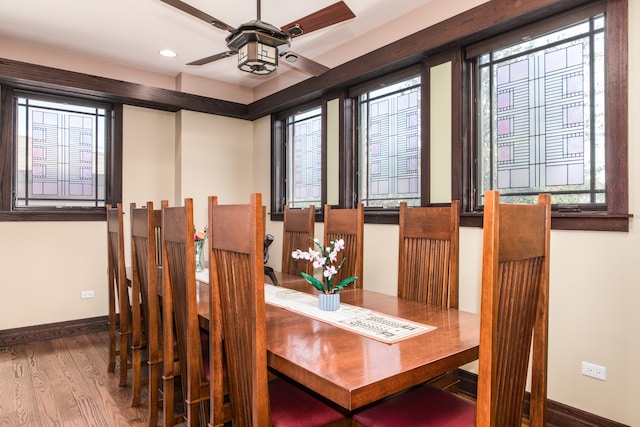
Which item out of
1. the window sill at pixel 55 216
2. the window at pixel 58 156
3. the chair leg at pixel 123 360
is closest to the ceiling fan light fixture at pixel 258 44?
the chair leg at pixel 123 360

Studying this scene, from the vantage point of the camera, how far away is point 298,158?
15.1ft

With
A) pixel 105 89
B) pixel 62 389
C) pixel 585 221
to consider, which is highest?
pixel 105 89

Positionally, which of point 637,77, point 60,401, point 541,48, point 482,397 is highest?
point 541,48

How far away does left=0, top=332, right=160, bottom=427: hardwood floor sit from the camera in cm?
233

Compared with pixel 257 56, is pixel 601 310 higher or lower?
lower

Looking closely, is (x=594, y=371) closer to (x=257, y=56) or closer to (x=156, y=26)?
(x=257, y=56)

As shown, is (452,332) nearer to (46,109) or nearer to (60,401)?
(60,401)

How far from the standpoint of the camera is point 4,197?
3629 mm

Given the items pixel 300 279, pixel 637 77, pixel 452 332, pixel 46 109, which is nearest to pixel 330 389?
pixel 452 332

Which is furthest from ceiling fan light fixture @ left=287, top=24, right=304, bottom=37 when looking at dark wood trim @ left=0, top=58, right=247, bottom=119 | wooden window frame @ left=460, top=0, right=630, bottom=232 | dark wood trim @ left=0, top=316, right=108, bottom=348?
dark wood trim @ left=0, top=316, right=108, bottom=348

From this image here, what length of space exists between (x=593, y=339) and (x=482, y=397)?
58.6 inches

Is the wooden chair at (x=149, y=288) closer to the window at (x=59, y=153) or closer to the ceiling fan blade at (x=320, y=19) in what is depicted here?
the ceiling fan blade at (x=320, y=19)

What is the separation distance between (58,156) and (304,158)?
248 centimetres

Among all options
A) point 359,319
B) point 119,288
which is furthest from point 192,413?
point 119,288
